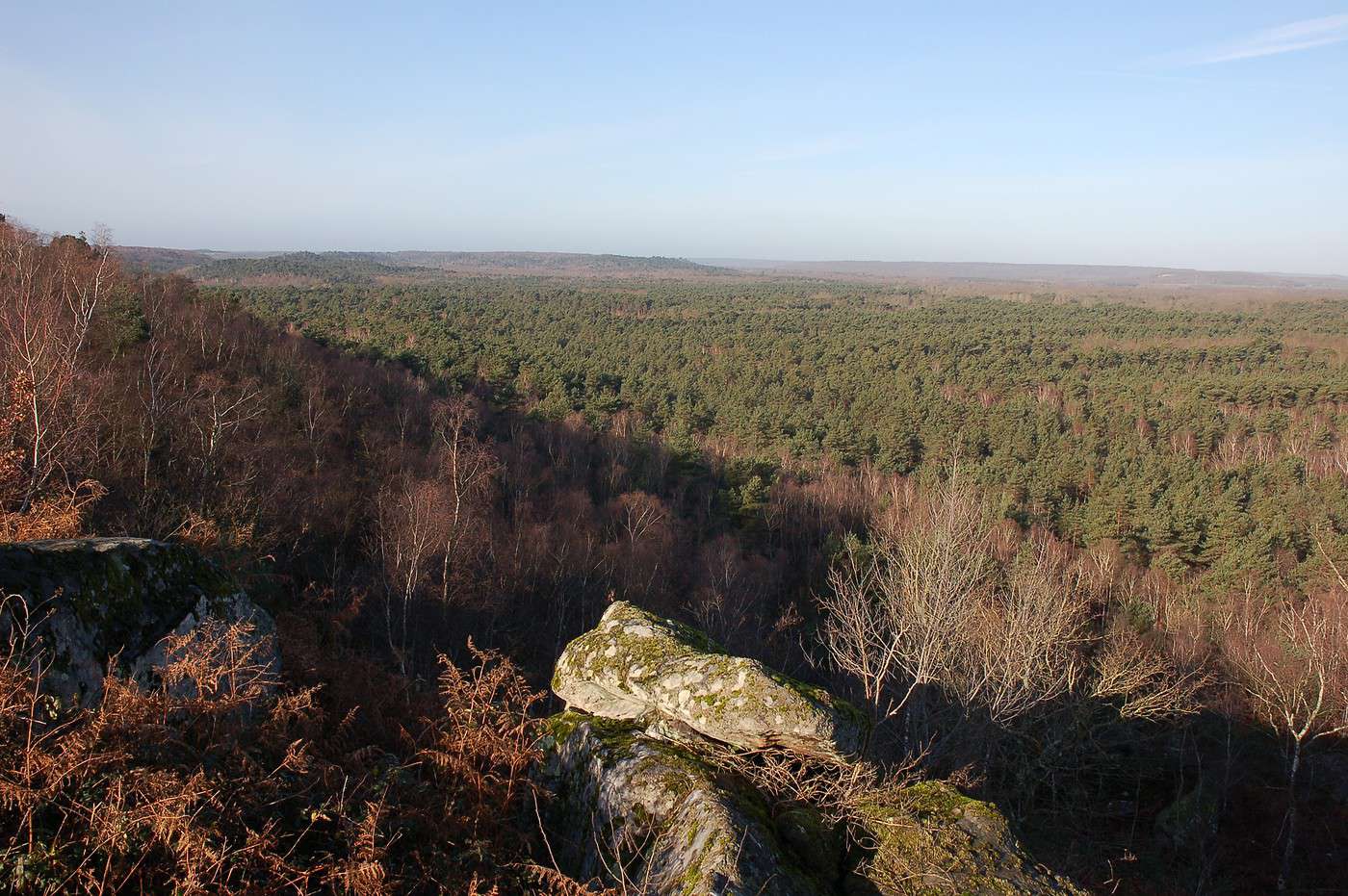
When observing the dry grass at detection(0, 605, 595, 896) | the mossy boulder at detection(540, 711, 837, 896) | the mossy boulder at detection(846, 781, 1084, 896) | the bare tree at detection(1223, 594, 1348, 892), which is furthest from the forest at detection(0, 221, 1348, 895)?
the mossy boulder at detection(846, 781, 1084, 896)

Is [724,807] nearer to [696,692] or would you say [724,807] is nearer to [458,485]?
[696,692]

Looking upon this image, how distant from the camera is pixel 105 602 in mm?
5004

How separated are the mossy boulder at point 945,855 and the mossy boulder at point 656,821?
35 centimetres

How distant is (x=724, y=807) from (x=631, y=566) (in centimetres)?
2378

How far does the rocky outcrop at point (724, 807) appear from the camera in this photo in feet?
14.1

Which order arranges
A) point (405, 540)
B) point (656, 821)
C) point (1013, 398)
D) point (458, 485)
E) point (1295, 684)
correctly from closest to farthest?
point (656, 821) < point (1295, 684) < point (405, 540) < point (458, 485) < point (1013, 398)

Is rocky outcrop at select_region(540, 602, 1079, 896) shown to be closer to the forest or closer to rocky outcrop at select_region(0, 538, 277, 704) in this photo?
the forest

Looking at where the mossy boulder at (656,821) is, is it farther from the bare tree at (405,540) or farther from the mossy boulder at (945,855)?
the bare tree at (405,540)

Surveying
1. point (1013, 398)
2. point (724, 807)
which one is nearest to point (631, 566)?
point (724, 807)

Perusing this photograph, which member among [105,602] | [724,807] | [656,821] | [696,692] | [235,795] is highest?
[105,602]

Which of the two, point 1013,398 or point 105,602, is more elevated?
point 105,602

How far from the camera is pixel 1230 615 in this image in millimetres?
26125

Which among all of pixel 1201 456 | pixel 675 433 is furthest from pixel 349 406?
pixel 1201 456

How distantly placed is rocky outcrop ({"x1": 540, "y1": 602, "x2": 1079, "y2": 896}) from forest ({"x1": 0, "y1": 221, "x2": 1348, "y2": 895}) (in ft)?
1.84
